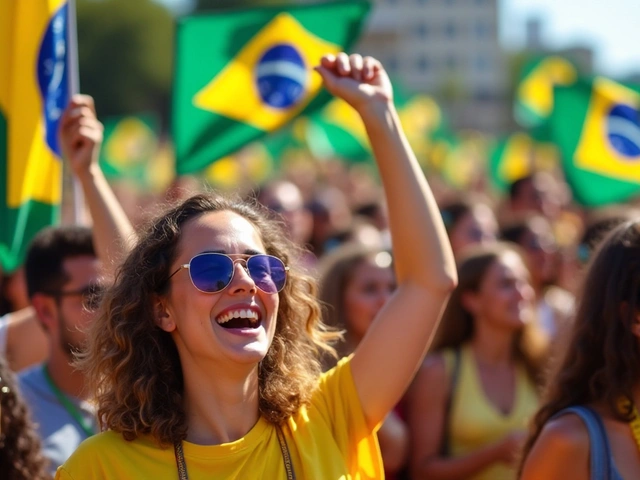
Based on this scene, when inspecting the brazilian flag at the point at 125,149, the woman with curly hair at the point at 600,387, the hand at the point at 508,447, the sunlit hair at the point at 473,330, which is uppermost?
the woman with curly hair at the point at 600,387

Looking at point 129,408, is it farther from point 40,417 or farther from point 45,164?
point 45,164

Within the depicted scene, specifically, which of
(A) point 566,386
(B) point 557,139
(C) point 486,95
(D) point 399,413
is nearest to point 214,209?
(A) point 566,386

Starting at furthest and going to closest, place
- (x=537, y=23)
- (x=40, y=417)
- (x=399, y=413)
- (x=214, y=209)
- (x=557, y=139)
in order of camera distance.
A: 1. (x=537, y=23)
2. (x=557, y=139)
3. (x=399, y=413)
4. (x=40, y=417)
5. (x=214, y=209)

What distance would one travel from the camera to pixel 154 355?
9.09 ft

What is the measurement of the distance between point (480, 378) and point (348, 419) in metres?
1.94

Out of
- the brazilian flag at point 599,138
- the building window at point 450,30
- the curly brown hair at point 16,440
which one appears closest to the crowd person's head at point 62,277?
the curly brown hair at point 16,440

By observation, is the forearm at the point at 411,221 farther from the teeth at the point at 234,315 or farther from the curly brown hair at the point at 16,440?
the curly brown hair at the point at 16,440

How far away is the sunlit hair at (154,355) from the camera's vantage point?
2.67 metres

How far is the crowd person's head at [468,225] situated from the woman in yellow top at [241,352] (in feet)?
12.9

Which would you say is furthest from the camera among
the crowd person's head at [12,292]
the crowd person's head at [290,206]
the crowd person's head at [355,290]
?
the crowd person's head at [290,206]

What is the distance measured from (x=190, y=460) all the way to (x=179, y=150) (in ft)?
9.37

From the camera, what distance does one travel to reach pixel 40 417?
→ 12.2ft

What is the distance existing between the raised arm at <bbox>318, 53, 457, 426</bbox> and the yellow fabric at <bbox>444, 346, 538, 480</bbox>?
1.68 m

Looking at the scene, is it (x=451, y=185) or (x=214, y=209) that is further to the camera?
(x=451, y=185)
